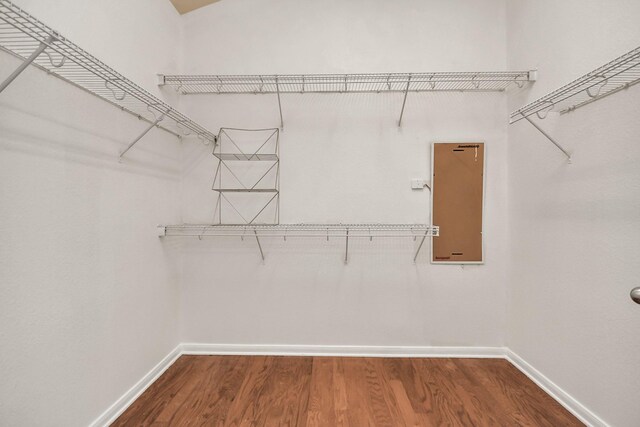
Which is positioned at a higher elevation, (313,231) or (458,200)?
(458,200)

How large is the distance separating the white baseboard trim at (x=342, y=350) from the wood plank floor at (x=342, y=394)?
6 centimetres

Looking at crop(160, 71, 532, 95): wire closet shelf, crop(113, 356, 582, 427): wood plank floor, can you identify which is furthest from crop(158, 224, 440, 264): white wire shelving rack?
crop(160, 71, 532, 95): wire closet shelf

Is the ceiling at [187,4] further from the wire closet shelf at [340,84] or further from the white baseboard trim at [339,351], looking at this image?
the white baseboard trim at [339,351]

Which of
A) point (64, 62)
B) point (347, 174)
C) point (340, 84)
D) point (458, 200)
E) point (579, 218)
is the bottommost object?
point (579, 218)

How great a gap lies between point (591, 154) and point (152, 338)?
2.77m

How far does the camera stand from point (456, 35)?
2258 millimetres

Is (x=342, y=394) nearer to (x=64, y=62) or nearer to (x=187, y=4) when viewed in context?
(x=64, y=62)

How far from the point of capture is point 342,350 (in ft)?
7.39

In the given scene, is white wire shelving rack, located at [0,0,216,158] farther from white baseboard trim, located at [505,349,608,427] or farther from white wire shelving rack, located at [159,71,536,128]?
white baseboard trim, located at [505,349,608,427]

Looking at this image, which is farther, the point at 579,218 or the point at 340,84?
the point at 340,84

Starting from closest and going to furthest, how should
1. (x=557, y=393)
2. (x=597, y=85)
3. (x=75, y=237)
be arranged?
(x=75, y=237) → (x=597, y=85) → (x=557, y=393)

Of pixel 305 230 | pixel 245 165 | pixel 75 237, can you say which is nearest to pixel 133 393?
pixel 75 237

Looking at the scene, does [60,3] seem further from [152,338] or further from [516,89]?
[516,89]

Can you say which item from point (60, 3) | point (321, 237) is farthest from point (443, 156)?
point (60, 3)
